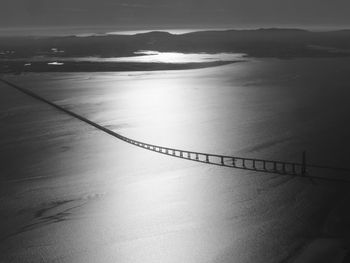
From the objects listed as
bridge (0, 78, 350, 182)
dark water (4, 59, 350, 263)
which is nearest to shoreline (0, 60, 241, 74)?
dark water (4, 59, 350, 263)

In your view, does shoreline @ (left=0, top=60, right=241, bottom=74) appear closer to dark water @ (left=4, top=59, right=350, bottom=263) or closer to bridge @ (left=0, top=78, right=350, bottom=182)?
dark water @ (left=4, top=59, right=350, bottom=263)

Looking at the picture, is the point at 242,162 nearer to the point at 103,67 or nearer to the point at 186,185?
the point at 186,185

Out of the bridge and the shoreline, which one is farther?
the shoreline

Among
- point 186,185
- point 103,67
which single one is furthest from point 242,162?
point 103,67

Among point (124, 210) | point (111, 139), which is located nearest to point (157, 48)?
point (111, 139)

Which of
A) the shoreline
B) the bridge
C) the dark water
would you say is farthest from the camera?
the shoreline

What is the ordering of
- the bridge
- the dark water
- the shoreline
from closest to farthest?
the dark water < the bridge < the shoreline

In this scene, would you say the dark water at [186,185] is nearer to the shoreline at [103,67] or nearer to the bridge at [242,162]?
the bridge at [242,162]

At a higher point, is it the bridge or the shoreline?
the shoreline

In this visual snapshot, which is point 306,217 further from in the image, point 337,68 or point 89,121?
point 337,68

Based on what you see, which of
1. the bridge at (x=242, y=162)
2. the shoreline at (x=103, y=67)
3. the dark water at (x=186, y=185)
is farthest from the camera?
the shoreline at (x=103, y=67)

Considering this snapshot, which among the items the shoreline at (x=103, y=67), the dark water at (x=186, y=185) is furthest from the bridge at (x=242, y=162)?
the shoreline at (x=103, y=67)

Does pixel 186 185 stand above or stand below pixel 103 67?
below
